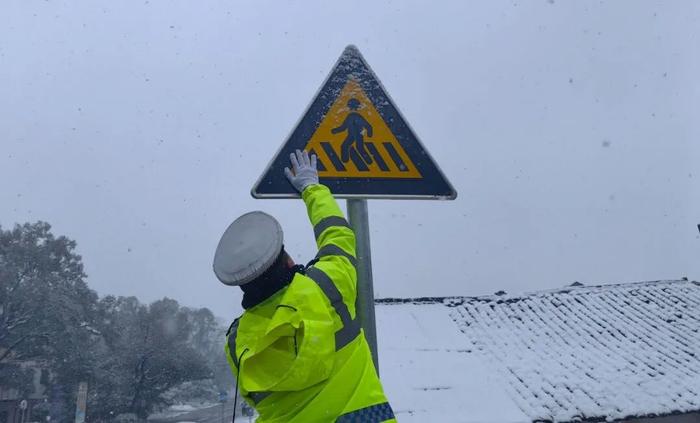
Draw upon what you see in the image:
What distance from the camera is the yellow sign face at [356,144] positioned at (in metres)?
2.11

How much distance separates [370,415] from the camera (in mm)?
1619

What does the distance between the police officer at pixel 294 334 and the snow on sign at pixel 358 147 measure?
0.39 m

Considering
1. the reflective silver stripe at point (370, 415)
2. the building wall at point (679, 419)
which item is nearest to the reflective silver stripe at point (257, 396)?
the reflective silver stripe at point (370, 415)

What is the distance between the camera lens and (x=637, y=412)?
10.3 m

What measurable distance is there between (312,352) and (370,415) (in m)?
0.35

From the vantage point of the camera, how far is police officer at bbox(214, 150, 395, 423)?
1457mm

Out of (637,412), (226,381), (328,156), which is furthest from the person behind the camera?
(226,381)

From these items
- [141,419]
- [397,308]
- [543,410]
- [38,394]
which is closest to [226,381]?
[141,419]

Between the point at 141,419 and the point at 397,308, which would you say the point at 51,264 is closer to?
the point at 141,419

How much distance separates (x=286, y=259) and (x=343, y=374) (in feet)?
1.27

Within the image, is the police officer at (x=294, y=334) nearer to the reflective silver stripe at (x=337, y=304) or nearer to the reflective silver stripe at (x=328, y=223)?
the reflective silver stripe at (x=337, y=304)

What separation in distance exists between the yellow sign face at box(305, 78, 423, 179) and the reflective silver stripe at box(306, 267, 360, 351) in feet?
1.79

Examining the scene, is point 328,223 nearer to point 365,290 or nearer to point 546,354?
point 365,290

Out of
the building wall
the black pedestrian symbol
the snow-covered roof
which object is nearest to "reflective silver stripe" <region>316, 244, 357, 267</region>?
the black pedestrian symbol
